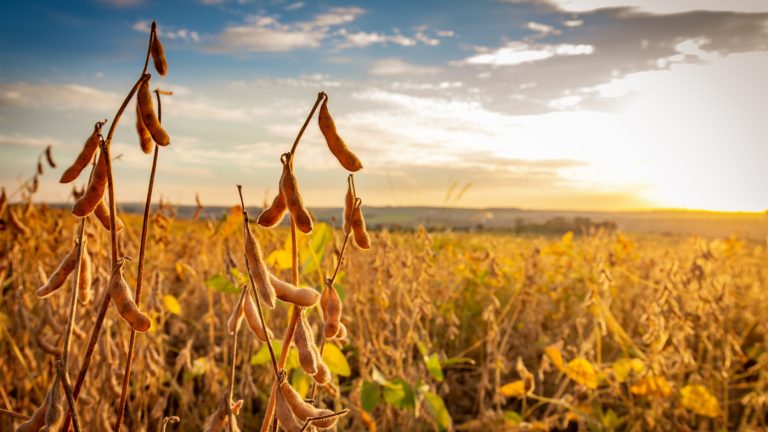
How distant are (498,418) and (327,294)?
1937 millimetres

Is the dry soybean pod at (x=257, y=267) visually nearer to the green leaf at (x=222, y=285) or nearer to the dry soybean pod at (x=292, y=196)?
the dry soybean pod at (x=292, y=196)

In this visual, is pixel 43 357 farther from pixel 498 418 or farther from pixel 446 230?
pixel 446 230

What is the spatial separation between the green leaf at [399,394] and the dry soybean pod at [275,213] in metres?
1.50

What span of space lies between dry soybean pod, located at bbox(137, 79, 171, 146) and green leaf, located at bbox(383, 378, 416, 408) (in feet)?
5.14

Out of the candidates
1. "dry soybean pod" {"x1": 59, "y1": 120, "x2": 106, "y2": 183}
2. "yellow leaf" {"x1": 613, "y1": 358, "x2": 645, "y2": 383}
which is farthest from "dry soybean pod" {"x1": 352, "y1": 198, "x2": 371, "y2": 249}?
"yellow leaf" {"x1": 613, "y1": 358, "x2": 645, "y2": 383}

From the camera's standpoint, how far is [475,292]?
4.47 meters

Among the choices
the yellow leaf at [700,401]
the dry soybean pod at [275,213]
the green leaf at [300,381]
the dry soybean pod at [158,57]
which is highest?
the dry soybean pod at [158,57]

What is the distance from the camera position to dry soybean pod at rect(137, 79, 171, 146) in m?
0.72

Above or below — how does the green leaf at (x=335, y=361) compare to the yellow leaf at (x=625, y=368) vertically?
above

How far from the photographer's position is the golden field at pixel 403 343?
84.2 inches

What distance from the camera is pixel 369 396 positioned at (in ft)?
6.79

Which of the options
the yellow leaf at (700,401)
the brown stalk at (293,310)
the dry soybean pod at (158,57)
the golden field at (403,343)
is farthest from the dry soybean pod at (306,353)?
the yellow leaf at (700,401)

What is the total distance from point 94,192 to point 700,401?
2.81 metres

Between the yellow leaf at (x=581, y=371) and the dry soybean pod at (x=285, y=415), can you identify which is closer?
the dry soybean pod at (x=285, y=415)
